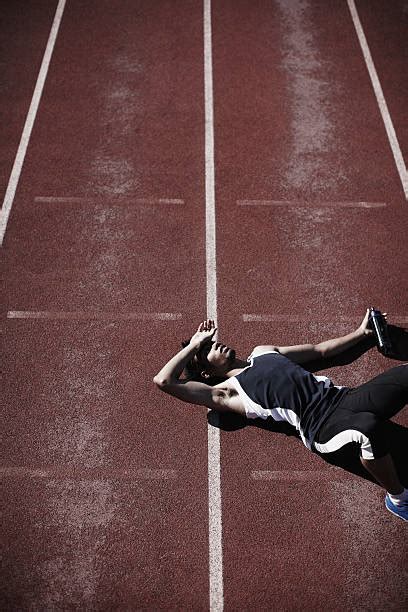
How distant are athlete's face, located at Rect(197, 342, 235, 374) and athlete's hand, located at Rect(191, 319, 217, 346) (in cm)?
7

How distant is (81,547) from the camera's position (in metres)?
5.50

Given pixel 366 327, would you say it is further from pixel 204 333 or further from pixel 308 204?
pixel 308 204

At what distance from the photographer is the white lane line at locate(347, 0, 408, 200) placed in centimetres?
865

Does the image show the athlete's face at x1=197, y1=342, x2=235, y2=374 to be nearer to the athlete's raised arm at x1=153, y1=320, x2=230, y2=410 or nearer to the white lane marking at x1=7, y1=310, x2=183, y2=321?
the athlete's raised arm at x1=153, y1=320, x2=230, y2=410

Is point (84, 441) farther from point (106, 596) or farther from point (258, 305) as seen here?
point (258, 305)

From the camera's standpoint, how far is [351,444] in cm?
578

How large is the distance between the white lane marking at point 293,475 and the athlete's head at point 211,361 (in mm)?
965

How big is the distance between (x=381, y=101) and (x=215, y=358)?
547cm

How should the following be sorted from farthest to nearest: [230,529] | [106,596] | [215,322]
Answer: [215,322] < [230,529] < [106,596]

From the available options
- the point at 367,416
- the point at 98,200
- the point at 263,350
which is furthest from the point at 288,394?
the point at 98,200

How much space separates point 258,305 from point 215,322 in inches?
20.6

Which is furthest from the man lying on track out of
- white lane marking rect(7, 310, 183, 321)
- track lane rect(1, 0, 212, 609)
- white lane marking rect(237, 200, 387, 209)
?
white lane marking rect(237, 200, 387, 209)

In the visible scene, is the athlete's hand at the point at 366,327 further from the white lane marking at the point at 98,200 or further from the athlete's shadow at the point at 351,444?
the white lane marking at the point at 98,200

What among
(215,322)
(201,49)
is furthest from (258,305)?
(201,49)
